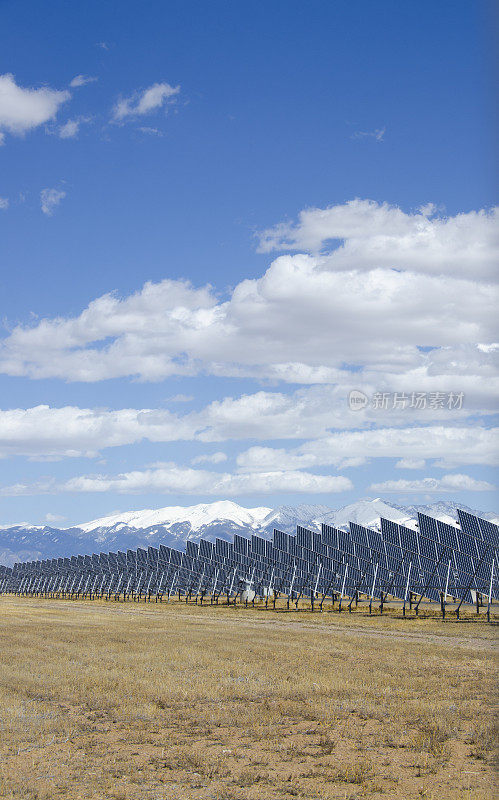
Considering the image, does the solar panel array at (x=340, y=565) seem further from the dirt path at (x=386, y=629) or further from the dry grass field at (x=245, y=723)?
the dry grass field at (x=245, y=723)

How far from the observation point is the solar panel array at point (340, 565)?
2306 inches

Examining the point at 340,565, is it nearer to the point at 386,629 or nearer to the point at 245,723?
the point at 386,629

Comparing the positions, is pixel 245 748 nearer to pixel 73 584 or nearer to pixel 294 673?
pixel 294 673

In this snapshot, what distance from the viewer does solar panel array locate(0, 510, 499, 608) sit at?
5856 centimetres

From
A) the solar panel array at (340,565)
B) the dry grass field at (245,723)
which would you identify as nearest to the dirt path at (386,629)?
the solar panel array at (340,565)

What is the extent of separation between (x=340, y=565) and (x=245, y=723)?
56.7m

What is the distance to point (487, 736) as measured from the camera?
640 inches

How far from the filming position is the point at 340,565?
7325 cm

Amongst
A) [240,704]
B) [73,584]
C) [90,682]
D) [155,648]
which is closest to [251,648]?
[155,648]

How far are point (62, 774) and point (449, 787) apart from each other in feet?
24.0

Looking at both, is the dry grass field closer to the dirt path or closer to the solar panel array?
the dirt path

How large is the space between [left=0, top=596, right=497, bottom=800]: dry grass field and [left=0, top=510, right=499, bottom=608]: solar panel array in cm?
2474

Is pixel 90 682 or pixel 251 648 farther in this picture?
pixel 251 648

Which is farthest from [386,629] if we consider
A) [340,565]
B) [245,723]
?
[245,723]
